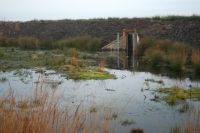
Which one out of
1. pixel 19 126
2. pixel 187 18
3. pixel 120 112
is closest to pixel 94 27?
pixel 187 18

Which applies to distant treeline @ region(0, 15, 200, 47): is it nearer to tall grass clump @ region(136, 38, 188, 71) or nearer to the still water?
tall grass clump @ region(136, 38, 188, 71)

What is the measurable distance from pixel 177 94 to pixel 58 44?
70.3 feet

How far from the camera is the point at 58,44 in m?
32.3

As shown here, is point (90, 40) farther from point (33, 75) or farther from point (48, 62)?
point (33, 75)

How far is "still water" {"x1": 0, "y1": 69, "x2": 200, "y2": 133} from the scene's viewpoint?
897 centimetres

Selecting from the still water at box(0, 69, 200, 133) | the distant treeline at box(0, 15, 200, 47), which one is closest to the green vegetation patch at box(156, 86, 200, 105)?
the still water at box(0, 69, 200, 133)

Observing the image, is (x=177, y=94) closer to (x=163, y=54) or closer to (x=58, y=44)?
(x=163, y=54)

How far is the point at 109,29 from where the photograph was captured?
127 feet

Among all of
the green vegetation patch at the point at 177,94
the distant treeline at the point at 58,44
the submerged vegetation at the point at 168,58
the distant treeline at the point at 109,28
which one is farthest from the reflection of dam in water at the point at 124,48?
the green vegetation patch at the point at 177,94

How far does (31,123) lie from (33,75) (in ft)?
34.7

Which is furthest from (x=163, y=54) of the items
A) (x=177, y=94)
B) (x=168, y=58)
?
(x=177, y=94)

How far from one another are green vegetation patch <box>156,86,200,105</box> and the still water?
33cm

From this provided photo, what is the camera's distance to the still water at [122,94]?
8970mm

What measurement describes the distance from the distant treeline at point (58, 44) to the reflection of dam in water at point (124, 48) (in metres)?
1.22
